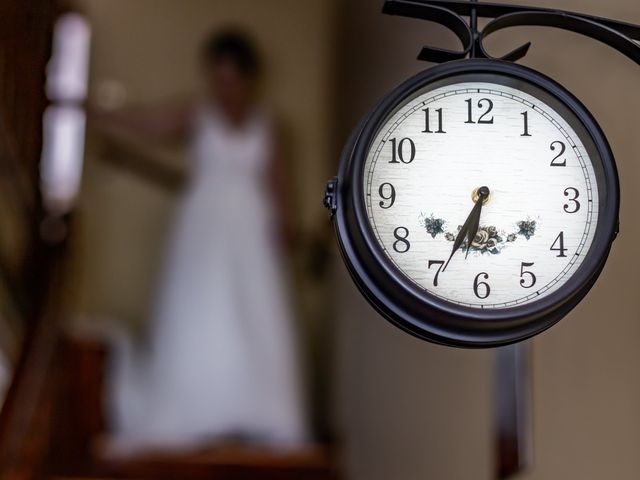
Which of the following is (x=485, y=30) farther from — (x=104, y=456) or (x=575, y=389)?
(x=104, y=456)

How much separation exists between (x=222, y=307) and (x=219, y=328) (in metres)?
0.10

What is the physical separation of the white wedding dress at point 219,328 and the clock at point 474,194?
3099 mm

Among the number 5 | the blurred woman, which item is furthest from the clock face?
the blurred woman

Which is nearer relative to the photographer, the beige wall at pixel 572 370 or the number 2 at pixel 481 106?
the number 2 at pixel 481 106

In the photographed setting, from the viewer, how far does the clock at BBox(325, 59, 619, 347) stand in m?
0.95

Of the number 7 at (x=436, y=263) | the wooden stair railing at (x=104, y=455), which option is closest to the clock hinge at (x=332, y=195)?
the number 7 at (x=436, y=263)

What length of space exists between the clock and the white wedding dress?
310 cm

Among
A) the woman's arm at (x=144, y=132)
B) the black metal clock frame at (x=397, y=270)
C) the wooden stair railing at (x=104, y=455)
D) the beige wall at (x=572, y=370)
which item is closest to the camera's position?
the black metal clock frame at (x=397, y=270)

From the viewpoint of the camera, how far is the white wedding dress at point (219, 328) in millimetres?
4113

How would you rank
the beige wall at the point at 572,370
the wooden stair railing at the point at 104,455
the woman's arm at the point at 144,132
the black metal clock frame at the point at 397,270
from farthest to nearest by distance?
the woman's arm at the point at 144,132, the wooden stair railing at the point at 104,455, the beige wall at the point at 572,370, the black metal clock frame at the point at 397,270

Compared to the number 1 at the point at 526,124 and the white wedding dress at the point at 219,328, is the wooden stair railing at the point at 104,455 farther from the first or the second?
the number 1 at the point at 526,124

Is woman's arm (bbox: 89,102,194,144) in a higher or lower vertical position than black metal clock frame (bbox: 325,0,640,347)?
higher

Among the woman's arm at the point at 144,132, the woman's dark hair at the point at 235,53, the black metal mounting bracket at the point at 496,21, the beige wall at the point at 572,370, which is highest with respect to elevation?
the woman's dark hair at the point at 235,53

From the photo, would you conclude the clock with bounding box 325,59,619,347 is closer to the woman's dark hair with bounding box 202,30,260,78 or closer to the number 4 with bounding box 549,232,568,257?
the number 4 with bounding box 549,232,568,257
